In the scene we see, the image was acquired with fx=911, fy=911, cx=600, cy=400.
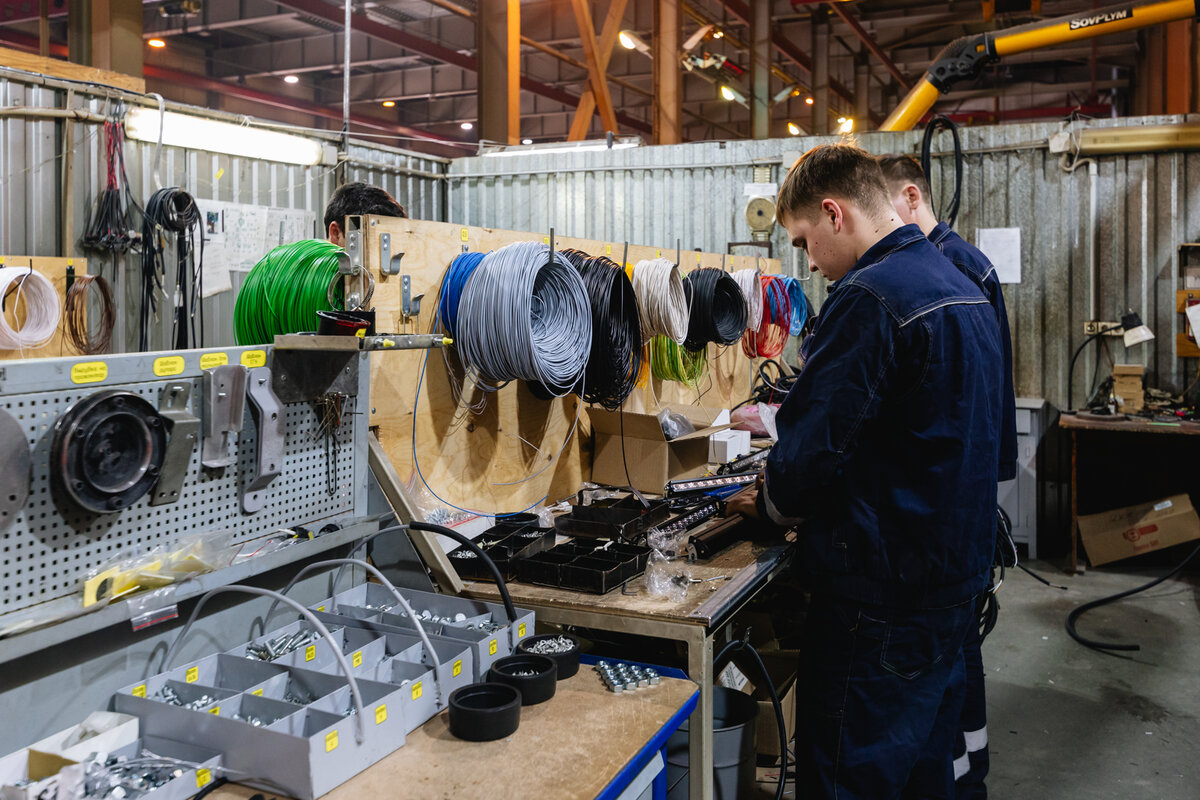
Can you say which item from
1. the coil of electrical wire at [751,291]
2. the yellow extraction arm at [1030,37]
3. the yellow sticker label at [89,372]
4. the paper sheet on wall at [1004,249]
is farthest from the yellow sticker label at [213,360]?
the yellow extraction arm at [1030,37]

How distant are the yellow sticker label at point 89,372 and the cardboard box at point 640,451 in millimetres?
2069

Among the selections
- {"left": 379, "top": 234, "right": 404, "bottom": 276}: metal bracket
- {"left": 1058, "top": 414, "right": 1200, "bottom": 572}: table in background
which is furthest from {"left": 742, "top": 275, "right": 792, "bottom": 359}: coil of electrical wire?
{"left": 379, "top": 234, "right": 404, "bottom": 276}: metal bracket

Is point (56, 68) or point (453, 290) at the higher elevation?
point (56, 68)

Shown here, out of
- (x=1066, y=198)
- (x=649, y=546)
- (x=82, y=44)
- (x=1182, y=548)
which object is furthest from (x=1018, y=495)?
(x=82, y=44)

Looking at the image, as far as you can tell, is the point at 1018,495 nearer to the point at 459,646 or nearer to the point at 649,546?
the point at 649,546

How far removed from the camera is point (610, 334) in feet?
10.5

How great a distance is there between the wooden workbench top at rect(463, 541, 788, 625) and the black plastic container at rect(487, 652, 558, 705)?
29cm

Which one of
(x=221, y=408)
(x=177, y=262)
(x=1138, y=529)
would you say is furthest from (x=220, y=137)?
(x=1138, y=529)

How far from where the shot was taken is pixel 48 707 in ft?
5.26

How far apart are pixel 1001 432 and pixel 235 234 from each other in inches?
202

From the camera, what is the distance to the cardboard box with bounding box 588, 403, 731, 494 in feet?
11.5

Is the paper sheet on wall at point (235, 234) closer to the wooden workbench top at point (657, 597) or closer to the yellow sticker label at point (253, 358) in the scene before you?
the yellow sticker label at point (253, 358)

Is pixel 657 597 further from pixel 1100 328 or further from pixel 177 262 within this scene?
pixel 1100 328

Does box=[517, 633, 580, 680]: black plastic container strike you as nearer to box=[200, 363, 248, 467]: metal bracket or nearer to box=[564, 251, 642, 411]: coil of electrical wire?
box=[200, 363, 248, 467]: metal bracket
